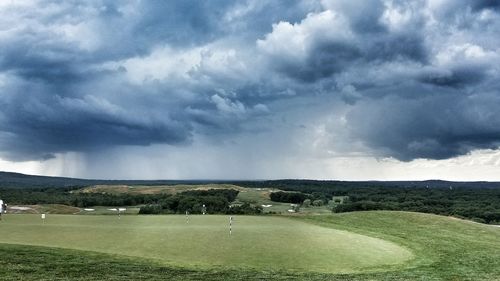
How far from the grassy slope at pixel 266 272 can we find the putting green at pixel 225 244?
96 centimetres

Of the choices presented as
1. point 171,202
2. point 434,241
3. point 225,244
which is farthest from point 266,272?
point 171,202

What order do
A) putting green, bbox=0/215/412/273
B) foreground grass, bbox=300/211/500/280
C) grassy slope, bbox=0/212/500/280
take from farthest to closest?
foreground grass, bbox=300/211/500/280
putting green, bbox=0/215/412/273
grassy slope, bbox=0/212/500/280

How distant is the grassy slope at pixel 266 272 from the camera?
16781 millimetres

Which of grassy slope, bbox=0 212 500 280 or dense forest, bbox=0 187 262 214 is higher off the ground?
dense forest, bbox=0 187 262 214

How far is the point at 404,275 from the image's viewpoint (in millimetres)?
18359

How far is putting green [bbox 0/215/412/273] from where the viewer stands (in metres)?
19.3

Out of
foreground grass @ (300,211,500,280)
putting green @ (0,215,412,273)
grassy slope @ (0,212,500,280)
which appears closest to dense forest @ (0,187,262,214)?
foreground grass @ (300,211,500,280)

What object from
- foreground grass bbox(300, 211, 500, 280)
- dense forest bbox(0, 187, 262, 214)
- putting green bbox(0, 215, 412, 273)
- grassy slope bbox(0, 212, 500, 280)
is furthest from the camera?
dense forest bbox(0, 187, 262, 214)

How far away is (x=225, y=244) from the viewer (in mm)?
22516

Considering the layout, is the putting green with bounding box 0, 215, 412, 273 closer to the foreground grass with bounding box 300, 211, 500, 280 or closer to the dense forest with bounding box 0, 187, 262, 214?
the foreground grass with bounding box 300, 211, 500, 280

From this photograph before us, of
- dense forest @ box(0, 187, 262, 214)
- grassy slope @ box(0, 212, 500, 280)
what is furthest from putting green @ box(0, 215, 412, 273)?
dense forest @ box(0, 187, 262, 214)

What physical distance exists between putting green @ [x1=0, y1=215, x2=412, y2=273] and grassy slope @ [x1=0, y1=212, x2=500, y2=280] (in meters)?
0.96

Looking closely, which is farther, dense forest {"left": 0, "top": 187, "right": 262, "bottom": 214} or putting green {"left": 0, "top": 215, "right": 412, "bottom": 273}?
dense forest {"left": 0, "top": 187, "right": 262, "bottom": 214}

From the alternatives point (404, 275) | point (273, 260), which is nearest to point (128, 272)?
point (273, 260)
